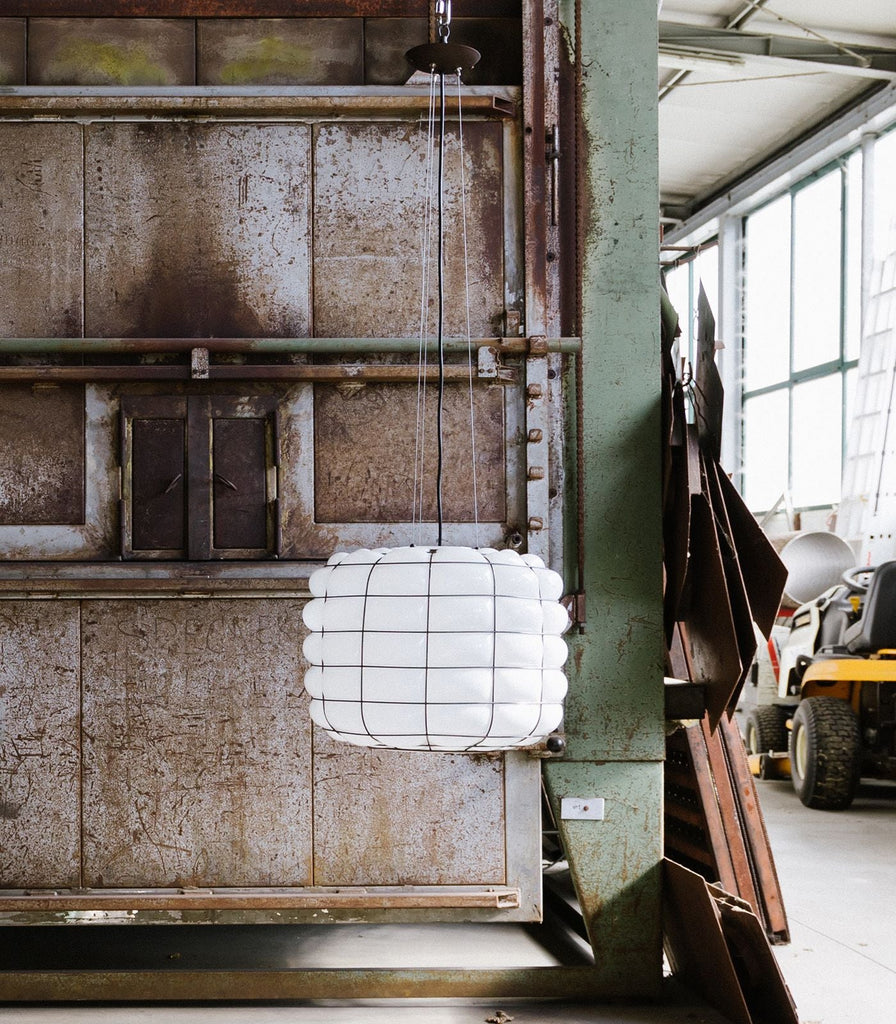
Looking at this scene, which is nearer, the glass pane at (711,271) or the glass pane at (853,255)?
the glass pane at (853,255)

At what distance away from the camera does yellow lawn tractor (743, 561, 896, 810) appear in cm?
865

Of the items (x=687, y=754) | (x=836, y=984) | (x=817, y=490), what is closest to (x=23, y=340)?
(x=687, y=754)

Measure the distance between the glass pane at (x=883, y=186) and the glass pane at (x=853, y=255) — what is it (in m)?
0.35

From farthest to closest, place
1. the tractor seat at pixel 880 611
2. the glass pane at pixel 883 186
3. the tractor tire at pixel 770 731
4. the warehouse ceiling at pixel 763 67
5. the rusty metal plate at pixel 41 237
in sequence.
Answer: the glass pane at pixel 883 186 → the warehouse ceiling at pixel 763 67 → the tractor tire at pixel 770 731 → the tractor seat at pixel 880 611 → the rusty metal plate at pixel 41 237

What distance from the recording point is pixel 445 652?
2.65 m

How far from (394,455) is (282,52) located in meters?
1.56

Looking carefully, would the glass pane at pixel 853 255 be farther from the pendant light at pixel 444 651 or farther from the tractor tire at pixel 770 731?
the pendant light at pixel 444 651

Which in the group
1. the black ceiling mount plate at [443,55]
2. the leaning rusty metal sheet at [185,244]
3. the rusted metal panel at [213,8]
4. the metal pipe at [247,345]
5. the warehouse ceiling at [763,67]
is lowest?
the metal pipe at [247,345]

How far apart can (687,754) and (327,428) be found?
2.12m

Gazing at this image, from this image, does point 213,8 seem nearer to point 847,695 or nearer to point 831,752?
point 831,752

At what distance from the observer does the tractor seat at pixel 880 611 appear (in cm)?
880

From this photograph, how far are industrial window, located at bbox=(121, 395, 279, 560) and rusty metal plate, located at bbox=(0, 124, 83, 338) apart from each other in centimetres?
46

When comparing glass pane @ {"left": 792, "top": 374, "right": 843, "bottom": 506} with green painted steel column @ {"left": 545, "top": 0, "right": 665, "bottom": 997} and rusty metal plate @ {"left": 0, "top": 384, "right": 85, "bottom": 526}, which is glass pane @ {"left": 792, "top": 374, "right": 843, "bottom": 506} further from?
rusty metal plate @ {"left": 0, "top": 384, "right": 85, "bottom": 526}

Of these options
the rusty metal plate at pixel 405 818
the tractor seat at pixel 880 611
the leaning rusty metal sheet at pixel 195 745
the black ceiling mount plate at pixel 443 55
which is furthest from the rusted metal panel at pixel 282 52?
the tractor seat at pixel 880 611
